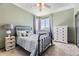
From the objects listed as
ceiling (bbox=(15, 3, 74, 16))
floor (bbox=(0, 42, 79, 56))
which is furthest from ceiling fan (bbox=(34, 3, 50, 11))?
floor (bbox=(0, 42, 79, 56))

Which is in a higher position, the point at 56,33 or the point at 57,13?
the point at 57,13

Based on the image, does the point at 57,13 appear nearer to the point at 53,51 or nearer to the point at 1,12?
the point at 53,51

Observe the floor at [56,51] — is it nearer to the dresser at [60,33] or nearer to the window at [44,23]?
the dresser at [60,33]

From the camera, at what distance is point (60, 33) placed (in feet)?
5.83

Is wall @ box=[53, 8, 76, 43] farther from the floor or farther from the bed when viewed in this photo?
the bed

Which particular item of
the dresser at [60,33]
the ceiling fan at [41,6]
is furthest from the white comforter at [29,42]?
the ceiling fan at [41,6]

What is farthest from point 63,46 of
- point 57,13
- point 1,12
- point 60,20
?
point 1,12

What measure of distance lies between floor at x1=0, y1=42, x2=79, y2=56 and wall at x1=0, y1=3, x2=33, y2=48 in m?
0.20

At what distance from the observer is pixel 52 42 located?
1.75 meters

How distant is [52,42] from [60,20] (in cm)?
44

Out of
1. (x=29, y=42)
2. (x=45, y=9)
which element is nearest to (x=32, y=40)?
(x=29, y=42)

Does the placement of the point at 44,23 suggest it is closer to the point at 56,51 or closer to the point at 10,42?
the point at 56,51

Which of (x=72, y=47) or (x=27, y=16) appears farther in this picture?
(x=27, y=16)

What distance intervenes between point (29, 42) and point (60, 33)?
616 millimetres
